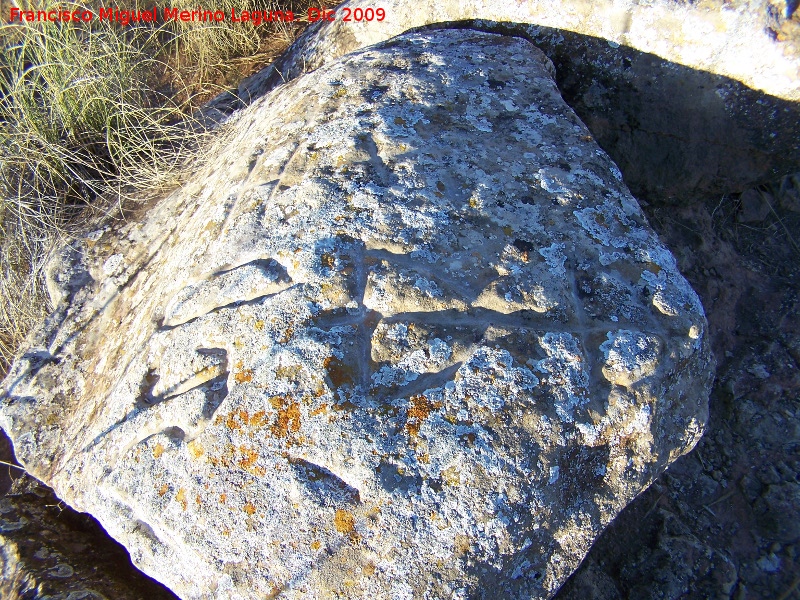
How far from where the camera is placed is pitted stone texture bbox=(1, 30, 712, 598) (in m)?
1.19

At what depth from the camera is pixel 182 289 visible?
61.4 inches

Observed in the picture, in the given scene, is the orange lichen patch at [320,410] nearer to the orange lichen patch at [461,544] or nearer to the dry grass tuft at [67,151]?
the orange lichen patch at [461,544]

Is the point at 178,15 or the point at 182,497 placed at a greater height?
the point at 178,15

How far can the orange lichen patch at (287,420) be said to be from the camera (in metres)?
1.22

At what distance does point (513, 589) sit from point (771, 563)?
1.28 m

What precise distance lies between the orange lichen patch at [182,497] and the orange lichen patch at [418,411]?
53 cm

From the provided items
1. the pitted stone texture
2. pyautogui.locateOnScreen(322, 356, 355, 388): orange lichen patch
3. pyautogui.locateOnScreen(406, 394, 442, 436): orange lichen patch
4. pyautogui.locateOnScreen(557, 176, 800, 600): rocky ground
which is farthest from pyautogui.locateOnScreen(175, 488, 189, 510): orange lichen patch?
pyautogui.locateOnScreen(557, 176, 800, 600): rocky ground

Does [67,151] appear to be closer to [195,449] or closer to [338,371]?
[195,449]

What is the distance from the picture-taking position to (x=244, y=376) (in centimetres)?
130

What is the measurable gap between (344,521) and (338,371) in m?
0.32

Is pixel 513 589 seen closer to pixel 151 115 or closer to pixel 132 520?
pixel 132 520

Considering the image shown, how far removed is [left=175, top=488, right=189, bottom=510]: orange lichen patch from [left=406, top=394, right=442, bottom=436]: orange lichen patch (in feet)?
1.74

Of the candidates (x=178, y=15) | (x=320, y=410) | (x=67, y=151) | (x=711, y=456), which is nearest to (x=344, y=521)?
(x=320, y=410)

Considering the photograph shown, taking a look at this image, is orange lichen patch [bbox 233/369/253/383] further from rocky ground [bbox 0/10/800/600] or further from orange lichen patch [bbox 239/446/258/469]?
rocky ground [bbox 0/10/800/600]
